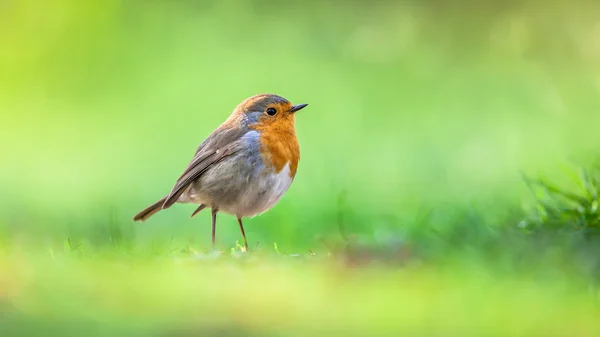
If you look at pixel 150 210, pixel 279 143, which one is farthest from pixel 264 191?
pixel 150 210

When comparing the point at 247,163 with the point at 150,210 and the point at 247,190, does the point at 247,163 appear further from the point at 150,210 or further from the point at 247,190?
the point at 150,210

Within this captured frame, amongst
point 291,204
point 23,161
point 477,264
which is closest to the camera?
point 477,264

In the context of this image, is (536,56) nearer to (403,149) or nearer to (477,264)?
(403,149)

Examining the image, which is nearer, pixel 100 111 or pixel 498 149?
pixel 498 149

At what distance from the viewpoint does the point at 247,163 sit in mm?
6445

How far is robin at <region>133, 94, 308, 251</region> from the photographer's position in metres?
6.44

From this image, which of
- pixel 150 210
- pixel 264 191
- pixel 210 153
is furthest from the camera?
pixel 150 210

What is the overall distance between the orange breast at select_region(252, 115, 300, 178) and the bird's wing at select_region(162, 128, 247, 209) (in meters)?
0.15

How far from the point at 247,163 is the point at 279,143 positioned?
0.81 feet

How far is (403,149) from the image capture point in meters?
9.43

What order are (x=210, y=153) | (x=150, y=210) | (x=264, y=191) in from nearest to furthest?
(x=264, y=191) → (x=210, y=153) → (x=150, y=210)

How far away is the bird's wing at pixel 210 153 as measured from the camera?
21.6 ft

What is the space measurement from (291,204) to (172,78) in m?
4.44

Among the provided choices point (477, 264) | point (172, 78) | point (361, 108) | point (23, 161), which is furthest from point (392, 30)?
point (477, 264)
